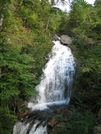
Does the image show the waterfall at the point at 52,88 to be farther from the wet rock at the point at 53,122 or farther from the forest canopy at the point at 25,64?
the forest canopy at the point at 25,64

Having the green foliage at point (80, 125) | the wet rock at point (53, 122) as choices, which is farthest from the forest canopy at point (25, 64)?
the wet rock at point (53, 122)

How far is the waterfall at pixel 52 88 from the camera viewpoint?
29.9ft

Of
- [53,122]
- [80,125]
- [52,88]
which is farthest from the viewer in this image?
[52,88]

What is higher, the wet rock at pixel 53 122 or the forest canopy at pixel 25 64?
the forest canopy at pixel 25 64

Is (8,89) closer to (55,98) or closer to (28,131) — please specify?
(28,131)

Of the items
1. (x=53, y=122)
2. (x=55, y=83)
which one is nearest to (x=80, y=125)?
(x=53, y=122)

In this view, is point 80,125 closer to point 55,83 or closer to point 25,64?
point 25,64

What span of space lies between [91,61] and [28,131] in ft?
16.4

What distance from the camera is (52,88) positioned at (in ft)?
44.3

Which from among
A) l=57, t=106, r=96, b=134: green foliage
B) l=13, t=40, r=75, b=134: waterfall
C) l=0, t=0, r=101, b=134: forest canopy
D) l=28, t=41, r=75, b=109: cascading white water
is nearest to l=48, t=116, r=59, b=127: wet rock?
l=13, t=40, r=75, b=134: waterfall

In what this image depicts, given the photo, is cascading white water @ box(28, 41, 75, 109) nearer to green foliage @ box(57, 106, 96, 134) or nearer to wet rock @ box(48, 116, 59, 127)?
wet rock @ box(48, 116, 59, 127)

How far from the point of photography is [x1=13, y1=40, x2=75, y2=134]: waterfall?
9125mm

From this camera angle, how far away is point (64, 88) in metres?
13.4

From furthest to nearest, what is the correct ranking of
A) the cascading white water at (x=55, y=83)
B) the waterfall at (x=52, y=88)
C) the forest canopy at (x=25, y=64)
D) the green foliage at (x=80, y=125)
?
the cascading white water at (x=55, y=83) < the waterfall at (x=52, y=88) < the green foliage at (x=80, y=125) < the forest canopy at (x=25, y=64)
